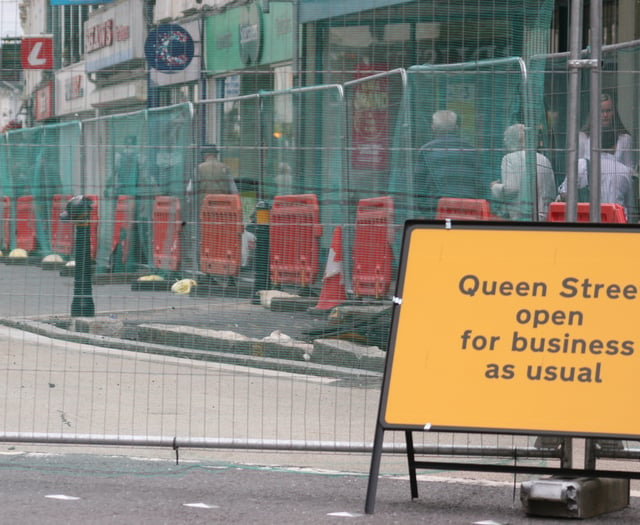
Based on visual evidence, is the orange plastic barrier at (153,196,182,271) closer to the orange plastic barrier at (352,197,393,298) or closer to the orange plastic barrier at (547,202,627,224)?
the orange plastic barrier at (352,197,393,298)

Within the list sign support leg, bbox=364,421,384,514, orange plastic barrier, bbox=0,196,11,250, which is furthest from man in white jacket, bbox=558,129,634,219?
orange plastic barrier, bbox=0,196,11,250

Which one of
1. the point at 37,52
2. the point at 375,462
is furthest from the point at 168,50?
the point at 375,462

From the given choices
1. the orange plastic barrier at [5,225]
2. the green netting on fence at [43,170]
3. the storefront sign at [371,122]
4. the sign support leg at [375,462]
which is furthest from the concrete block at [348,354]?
the sign support leg at [375,462]

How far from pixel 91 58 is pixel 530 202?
2.73 m

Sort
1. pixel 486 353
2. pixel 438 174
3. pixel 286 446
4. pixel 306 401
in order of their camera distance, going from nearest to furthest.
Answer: pixel 486 353 < pixel 286 446 < pixel 306 401 < pixel 438 174

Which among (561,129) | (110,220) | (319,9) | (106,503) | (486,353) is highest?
(319,9)

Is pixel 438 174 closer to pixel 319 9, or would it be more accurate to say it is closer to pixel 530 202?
pixel 530 202

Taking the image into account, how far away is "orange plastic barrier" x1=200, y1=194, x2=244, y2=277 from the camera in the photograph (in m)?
8.17

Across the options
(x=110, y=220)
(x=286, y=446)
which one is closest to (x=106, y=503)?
(x=286, y=446)

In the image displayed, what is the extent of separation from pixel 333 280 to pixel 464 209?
1.00 meters

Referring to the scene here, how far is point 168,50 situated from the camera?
8172mm

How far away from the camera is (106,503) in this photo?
20.6ft

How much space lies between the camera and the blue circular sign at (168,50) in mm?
8148

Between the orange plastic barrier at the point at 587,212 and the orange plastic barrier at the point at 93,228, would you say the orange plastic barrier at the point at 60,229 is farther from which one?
the orange plastic barrier at the point at 587,212
